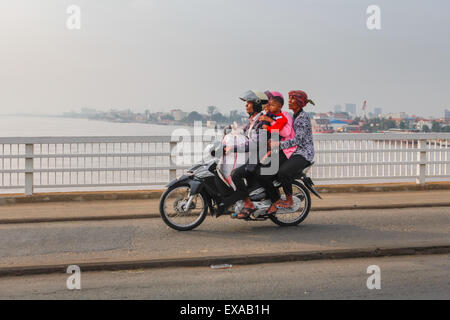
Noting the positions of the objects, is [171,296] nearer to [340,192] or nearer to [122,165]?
[122,165]

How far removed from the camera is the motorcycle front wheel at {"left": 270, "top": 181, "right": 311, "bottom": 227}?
329 inches

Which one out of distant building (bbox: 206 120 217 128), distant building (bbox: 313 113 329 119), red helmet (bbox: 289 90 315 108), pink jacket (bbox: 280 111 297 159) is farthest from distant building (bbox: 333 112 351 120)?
distant building (bbox: 206 120 217 128)

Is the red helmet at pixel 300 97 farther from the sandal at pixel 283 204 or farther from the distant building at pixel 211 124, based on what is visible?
the sandal at pixel 283 204

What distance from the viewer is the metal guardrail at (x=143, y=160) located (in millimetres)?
10930

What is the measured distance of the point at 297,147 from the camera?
820 centimetres

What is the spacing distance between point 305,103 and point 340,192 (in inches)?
189

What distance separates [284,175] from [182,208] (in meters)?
1.63

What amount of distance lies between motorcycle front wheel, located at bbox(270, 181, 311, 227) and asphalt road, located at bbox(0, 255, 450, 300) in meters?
2.11

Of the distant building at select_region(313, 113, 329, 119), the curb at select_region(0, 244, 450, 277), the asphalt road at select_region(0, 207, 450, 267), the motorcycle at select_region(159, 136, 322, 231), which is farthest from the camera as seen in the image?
the distant building at select_region(313, 113, 329, 119)

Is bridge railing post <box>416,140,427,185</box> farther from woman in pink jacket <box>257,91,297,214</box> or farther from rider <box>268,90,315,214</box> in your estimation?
woman in pink jacket <box>257,91,297,214</box>

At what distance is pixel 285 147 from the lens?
8.12 meters
